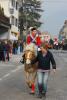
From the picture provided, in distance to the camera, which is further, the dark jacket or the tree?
the tree

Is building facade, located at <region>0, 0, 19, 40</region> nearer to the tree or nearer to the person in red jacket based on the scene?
the tree

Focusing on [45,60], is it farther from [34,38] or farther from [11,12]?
[11,12]

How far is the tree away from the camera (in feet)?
361

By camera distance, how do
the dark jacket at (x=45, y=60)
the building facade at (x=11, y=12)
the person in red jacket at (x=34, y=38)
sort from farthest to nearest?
the building facade at (x=11, y=12), the person in red jacket at (x=34, y=38), the dark jacket at (x=45, y=60)

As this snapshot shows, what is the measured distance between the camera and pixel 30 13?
11562cm

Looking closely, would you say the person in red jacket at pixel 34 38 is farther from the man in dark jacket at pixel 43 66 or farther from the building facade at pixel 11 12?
the building facade at pixel 11 12

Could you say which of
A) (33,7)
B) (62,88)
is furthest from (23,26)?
(62,88)

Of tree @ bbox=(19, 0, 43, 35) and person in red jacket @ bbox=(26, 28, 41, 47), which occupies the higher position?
person in red jacket @ bbox=(26, 28, 41, 47)

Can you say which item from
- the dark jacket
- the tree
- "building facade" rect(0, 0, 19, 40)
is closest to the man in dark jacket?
the dark jacket

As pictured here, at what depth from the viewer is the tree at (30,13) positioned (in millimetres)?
110012

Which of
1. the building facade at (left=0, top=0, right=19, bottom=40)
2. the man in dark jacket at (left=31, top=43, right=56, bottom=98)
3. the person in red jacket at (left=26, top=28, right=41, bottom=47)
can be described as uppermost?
the person in red jacket at (left=26, top=28, right=41, bottom=47)

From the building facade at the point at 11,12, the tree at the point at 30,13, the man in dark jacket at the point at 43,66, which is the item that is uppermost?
the man in dark jacket at the point at 43,66

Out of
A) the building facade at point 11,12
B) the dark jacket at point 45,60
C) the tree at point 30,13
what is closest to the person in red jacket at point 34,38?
the dark jacket at point 45,60

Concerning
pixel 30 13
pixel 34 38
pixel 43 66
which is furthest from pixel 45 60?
pixel 30 13
